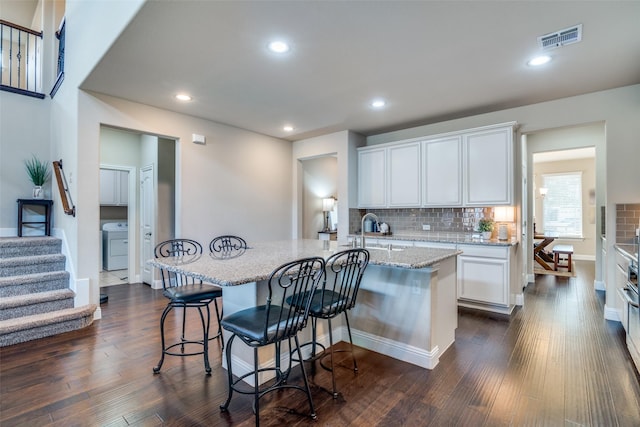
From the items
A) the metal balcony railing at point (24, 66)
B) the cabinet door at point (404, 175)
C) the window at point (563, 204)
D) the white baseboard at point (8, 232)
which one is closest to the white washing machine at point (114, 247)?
the white baseboard at point (8, 232)

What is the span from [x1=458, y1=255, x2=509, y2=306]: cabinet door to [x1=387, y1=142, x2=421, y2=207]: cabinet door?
120cm

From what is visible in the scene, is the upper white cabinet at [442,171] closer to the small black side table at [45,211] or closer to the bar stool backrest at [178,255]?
the bar stool backrest at [178,255]

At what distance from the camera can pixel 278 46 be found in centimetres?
256

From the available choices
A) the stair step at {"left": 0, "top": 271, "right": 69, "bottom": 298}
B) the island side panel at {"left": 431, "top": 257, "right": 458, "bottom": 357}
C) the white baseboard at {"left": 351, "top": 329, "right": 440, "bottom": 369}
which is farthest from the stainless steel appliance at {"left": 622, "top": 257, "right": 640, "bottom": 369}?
the stair step at {"left": 0, "top": 271, "right": 69, "bottom": 298}

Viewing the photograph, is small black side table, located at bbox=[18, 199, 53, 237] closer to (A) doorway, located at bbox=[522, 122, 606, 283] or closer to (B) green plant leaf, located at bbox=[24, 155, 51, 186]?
(B) green plant leaf, located at bbox=[24, 155, 51, 186]

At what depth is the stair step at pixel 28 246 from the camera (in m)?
3.75

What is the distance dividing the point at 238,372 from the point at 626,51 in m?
4.14

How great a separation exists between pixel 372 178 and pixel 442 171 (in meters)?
1.14

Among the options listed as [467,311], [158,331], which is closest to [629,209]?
[467,311]

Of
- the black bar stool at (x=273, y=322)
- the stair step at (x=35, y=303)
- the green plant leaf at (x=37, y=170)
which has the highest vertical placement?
the green plant leaf at (x=37, y=170)

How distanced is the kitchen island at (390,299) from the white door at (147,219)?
10.4 ft

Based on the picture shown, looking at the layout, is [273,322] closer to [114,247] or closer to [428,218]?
[428,218]

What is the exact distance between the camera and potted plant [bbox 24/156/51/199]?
4.41 m

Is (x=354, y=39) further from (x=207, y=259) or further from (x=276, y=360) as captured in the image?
(x=276, y=360)
